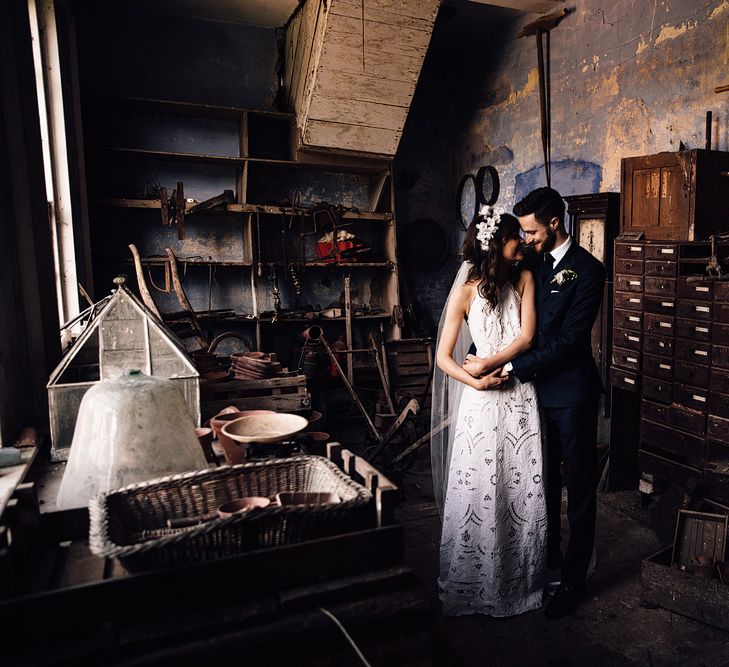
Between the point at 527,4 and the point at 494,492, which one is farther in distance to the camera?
the point at 527,4

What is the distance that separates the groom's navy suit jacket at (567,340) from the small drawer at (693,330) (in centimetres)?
120

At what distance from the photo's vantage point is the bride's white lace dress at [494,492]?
9.21 ft

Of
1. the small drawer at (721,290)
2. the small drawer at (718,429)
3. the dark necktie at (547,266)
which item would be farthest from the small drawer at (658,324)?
the dark necktie at (547,266)

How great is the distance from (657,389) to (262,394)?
8.56 feet

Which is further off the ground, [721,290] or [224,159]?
[224,159]

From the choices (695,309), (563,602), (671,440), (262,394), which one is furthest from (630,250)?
(262,394)

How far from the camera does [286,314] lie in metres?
6.29

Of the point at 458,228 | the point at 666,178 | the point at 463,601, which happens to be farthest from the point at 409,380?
the point at 463,601

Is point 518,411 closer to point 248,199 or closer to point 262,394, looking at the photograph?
point 262,394

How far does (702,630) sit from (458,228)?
5.40 m

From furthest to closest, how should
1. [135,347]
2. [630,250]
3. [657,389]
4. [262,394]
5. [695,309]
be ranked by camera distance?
[630,250] → [657,389] → [695,309] → [262,394] → [135,347]

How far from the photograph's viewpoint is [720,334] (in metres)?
3.53

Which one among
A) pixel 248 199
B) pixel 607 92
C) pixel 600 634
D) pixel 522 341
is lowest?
pixel 600 634

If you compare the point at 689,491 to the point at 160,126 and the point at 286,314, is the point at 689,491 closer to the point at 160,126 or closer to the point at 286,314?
the point at 286,314
